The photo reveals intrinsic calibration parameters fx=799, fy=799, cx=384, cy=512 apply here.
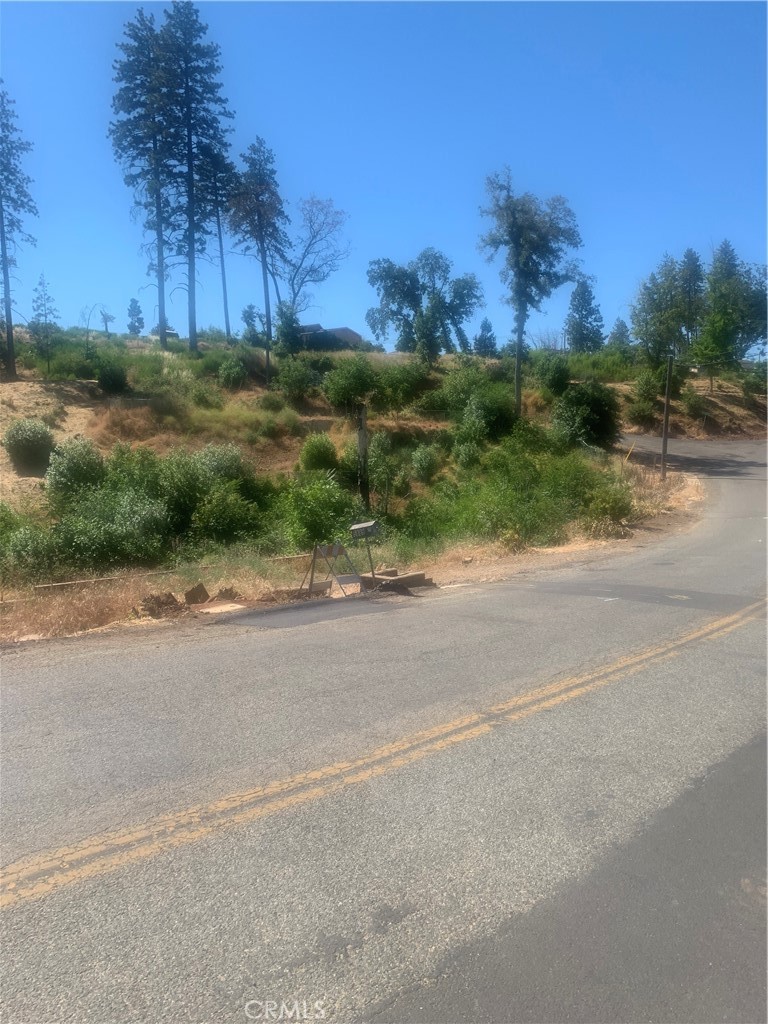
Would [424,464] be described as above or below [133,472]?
below

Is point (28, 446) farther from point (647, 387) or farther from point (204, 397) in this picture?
point (647, 387)

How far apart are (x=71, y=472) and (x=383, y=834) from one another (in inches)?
913

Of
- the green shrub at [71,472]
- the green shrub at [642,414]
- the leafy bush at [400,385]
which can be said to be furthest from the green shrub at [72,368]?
the green shrub at [642,414]

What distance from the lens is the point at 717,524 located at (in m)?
26.4

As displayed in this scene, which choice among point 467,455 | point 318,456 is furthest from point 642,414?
point 318,456

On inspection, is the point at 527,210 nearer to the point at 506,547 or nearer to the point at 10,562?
the point at 506,547

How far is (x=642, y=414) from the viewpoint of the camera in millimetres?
57188

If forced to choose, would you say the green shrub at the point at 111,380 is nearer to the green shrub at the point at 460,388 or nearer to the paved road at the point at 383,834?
the green shrub at the point at 460,388

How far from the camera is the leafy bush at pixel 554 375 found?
4972 cm

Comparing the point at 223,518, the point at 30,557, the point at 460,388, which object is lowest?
the point at 30,557

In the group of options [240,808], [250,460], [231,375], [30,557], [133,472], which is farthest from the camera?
[231,375]

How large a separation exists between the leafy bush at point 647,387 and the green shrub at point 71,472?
43.1 meters

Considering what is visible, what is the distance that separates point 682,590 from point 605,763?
8.29 metres

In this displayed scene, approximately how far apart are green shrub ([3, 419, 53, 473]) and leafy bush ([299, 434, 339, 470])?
378 inches
